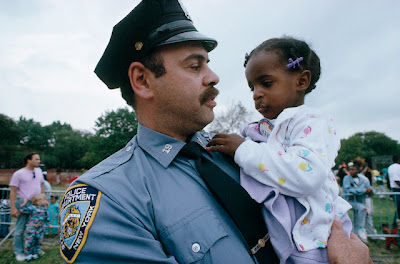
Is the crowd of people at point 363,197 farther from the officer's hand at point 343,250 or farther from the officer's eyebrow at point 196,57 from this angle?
the officer's eyebrow at point 196,57

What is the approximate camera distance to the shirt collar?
1.69 m

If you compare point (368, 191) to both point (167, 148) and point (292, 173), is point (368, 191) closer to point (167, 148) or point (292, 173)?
point (292, 173)

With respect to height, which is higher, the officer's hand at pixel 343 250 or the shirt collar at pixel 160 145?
the shirt collar at pixel 160 145

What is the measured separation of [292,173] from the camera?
4.77ft

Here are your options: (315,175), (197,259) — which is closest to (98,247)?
(197,259)

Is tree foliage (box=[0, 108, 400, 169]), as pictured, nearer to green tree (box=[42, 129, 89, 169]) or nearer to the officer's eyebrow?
green tree (box=[42, 129, 89, 169])

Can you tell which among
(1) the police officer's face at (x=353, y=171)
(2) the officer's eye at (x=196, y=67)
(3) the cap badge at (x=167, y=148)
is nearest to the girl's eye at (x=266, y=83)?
(2) the officer's eye at (x=196, y=67)

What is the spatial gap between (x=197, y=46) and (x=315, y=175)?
1138mm

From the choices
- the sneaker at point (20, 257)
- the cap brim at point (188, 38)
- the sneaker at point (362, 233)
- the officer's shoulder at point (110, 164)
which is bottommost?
the sneaker at point (362, 233)

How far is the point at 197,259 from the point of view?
134cm

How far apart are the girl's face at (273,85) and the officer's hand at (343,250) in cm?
86

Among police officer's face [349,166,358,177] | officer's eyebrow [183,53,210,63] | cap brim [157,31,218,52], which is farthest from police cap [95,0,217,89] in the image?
police officer's face [349,166,358,177]

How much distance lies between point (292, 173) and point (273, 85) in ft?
2.47

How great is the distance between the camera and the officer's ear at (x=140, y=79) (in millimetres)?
1936
